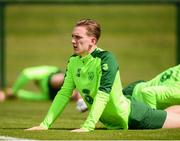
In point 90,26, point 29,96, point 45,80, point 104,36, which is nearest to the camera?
point 90,26

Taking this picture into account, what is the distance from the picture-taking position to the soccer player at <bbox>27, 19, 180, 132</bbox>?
8.34 meters

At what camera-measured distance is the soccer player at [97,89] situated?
834 cm

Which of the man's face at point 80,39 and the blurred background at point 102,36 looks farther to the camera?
the blurred background at point 102,36

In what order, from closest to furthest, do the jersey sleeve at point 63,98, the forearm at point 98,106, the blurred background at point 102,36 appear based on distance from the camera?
the forearm at point 98,106, the jersey sleeve at point 63,98, the blurred background at point 102,36

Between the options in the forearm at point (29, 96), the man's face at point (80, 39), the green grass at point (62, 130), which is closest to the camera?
the green grass at point (62, 130)

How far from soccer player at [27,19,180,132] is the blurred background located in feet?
43.1

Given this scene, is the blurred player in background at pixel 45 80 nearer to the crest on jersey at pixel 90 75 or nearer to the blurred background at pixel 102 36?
the blurred background at pixel 102 36

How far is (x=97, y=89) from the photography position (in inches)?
332

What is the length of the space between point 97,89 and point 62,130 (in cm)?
81

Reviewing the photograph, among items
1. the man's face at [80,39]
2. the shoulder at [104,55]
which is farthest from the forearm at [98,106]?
the man's face at [80,39]

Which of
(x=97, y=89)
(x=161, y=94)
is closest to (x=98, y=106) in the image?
(x=97, y=89)

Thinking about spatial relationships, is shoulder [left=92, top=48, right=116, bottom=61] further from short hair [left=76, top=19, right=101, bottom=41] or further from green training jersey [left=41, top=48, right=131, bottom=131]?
short hair [left=76, top=19, right=101, bottom=41]

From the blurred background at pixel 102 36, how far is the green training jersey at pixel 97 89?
43.5ft

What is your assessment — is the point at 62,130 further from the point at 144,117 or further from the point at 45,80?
the point at 45,80
